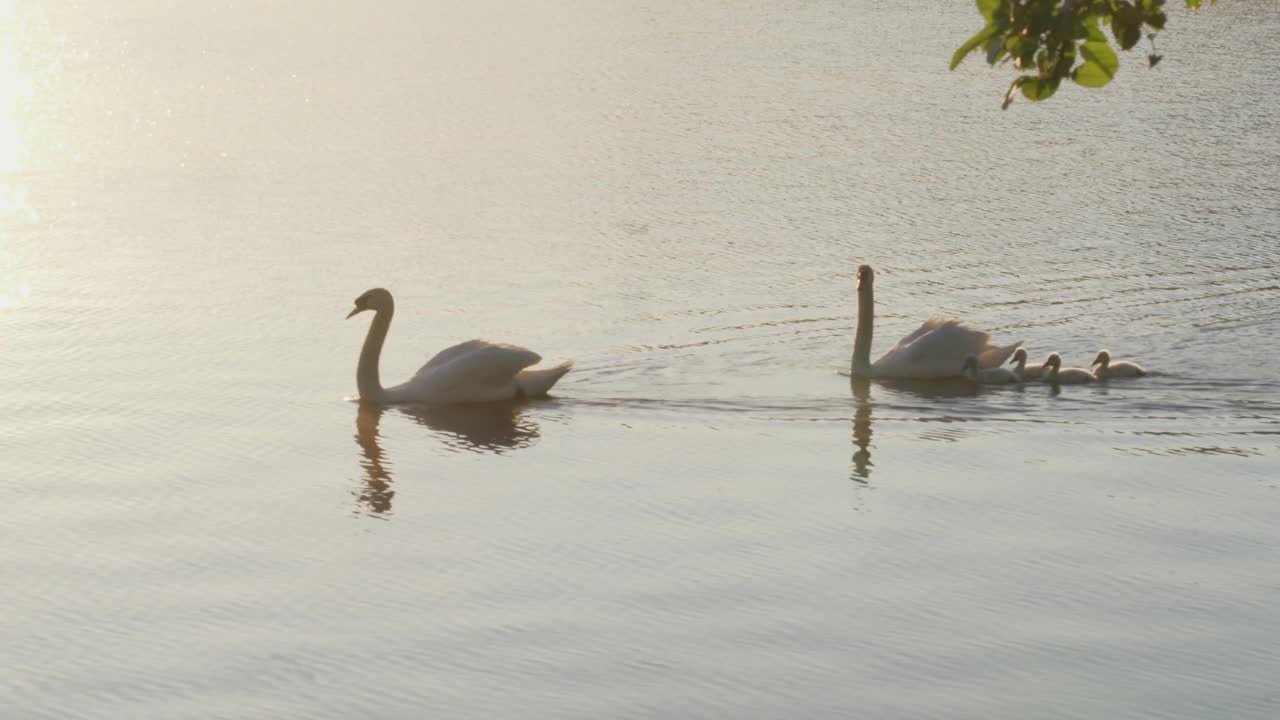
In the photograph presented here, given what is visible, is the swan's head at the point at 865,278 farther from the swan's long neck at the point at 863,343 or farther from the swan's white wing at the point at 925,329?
the swan's white wing at the point at 925,329

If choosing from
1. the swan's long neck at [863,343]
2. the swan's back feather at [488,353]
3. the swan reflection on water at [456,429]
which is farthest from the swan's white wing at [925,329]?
the swan reflection on water at [456,429]

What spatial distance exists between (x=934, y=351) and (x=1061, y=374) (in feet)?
2.85

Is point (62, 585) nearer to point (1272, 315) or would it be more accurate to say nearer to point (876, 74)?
point (1272, 315)

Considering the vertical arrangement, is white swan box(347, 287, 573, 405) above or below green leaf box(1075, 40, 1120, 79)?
below

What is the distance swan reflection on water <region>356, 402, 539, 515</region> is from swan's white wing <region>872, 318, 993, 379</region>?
8.46 feet

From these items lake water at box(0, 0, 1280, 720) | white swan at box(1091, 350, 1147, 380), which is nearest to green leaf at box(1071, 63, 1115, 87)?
lake water at box(0, 0, 1280, 720)

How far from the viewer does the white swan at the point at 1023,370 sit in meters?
13.2

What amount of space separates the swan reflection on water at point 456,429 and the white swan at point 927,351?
2.42 meters

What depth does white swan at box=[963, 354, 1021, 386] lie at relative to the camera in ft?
43.4

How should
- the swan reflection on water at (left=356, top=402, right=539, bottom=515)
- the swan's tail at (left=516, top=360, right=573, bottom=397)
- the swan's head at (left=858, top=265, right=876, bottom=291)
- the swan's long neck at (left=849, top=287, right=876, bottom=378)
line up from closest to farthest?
the swan reflection on water at (left=356, top=402, right=539, bottom=515), the swan's tail at (left=516, top=360, right=573, bottom=397), the swan's long neck at (left=849, top=287, right=876, bottom=378), the swan's head at (left=858, top=265, right=876, bottom=291)

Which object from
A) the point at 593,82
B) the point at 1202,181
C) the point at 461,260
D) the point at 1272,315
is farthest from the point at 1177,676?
the point at 593,82

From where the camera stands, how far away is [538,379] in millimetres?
13039

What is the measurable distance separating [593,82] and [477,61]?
3.46m

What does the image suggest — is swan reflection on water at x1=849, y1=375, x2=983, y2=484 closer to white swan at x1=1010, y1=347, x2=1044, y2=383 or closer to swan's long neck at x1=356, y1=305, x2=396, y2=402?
white swan at x1=1010, y1=347, x2=1044, y2=383
